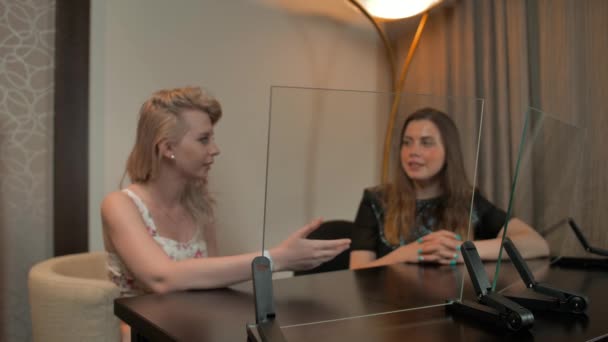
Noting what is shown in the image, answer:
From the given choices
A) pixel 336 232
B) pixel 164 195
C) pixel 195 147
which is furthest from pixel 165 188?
pixel 336 232

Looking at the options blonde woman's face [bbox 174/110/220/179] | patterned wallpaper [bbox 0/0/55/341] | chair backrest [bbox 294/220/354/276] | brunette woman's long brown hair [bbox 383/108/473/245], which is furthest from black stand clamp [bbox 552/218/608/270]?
patterned wallpaper [bbox 0/0/55/341]

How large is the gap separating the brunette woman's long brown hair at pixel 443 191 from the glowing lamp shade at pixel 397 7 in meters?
1.41

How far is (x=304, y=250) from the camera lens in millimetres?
812

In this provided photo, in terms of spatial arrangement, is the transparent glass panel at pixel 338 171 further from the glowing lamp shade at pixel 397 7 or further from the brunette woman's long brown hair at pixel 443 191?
the glowing lamp shade at pixel 397 7

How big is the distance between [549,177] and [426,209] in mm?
305

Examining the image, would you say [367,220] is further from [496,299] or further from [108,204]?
[108,204]

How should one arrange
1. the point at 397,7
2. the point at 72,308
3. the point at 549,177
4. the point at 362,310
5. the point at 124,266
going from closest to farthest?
the point at 362,310, the point at 549,177, the point at 72,308, the point at 124,266, the point at 397,7

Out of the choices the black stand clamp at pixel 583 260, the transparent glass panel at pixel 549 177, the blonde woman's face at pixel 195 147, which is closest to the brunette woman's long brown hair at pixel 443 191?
the transparent glass panel at pixel 549 177

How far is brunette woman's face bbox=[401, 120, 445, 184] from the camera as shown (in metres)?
0.90

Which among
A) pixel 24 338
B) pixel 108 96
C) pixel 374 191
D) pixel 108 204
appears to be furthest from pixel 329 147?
pixel 24 338

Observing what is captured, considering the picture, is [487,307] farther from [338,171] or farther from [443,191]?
[338,171]

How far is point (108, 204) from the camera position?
142 centimetres

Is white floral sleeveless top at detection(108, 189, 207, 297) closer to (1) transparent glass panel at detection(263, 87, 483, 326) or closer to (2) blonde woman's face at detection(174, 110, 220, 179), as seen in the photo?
(2) blonde woman's face at detection(174, 110, 220, 179)

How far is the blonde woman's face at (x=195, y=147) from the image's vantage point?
5.03ft
